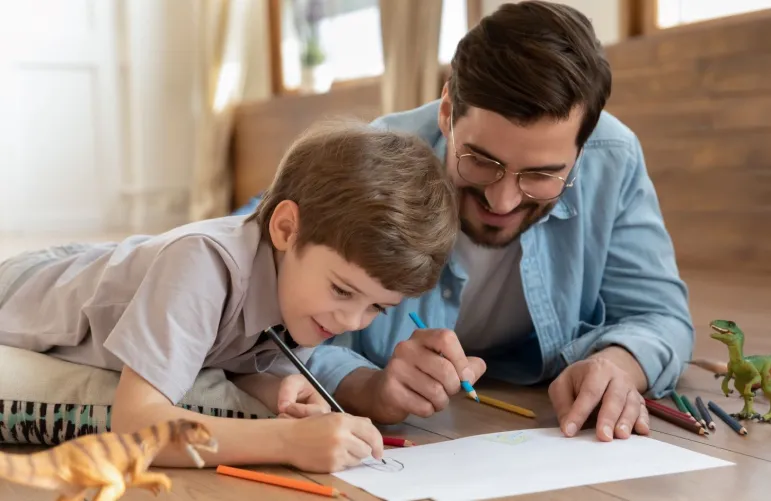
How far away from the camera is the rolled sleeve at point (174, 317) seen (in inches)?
48.4

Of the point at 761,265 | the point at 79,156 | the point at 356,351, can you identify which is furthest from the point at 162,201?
the point at 356,351

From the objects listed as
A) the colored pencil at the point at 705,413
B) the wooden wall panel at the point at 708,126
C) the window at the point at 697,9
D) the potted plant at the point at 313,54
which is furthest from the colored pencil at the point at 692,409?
the potted plant at the point at 313,54

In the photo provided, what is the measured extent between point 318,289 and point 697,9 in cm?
281

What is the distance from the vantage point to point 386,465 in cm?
125

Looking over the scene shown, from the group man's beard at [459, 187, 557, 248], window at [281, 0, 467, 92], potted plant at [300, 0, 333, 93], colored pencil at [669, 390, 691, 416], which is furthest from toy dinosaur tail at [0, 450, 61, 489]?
potted plant at [300, 0, 333, 93]

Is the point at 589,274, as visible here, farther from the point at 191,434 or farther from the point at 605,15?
the point at 605,15

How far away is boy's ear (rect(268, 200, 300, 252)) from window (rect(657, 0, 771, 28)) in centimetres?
260

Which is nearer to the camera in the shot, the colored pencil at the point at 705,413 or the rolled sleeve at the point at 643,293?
the colored pencil at the point at 705,413

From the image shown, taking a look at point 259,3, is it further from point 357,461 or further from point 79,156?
point 357,461

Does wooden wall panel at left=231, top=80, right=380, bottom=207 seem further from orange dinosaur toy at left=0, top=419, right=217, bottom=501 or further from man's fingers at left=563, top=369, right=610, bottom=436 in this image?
orange dinosaur toy at left=0, top=419, right=217, bottom=501

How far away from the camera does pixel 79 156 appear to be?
6547mm

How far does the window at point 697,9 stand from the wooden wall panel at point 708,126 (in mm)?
123

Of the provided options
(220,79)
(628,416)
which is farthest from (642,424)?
(220,79)

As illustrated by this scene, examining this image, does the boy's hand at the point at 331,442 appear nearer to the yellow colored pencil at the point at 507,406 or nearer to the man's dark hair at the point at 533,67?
the yellow colored pencil at the point at 507,406
